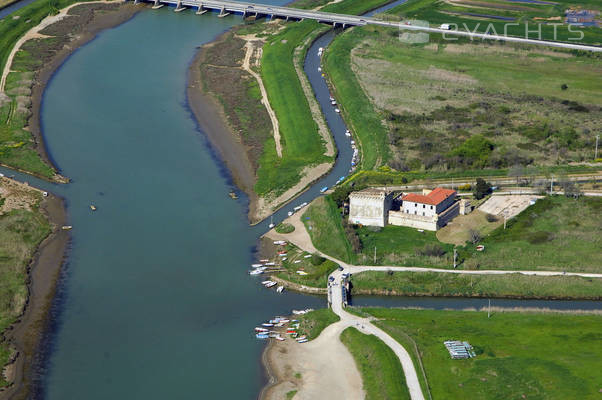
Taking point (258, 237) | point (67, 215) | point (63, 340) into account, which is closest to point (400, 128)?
point (258, 237)

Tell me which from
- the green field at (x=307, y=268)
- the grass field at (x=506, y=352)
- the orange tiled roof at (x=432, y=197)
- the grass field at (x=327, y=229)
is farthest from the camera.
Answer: the orange tiled roof at (x=432, y=197)

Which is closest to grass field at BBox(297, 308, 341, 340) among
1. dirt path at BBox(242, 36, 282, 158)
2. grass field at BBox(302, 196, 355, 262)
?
grass field at BBox(302, 196, 355, 262)

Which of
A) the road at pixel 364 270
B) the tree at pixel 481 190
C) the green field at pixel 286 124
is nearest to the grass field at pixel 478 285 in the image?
the road at pixel 364 270

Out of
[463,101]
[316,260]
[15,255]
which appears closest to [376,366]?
[316,260]

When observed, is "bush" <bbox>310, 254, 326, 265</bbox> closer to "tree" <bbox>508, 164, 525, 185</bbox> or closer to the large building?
the large building

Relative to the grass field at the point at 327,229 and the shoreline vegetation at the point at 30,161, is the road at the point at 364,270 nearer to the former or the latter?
the grass field at the point at 327,229

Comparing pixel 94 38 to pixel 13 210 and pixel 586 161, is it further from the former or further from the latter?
pixel 586 161
